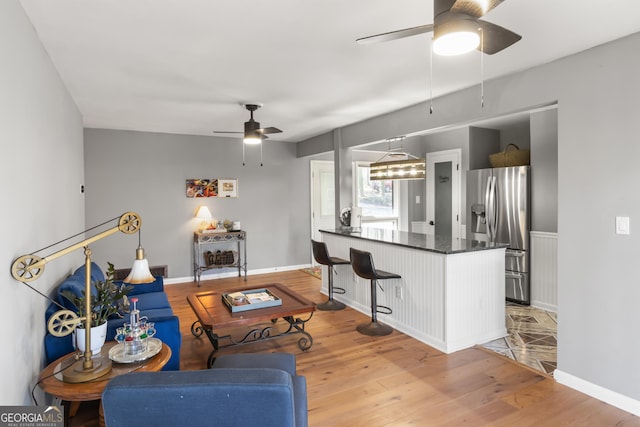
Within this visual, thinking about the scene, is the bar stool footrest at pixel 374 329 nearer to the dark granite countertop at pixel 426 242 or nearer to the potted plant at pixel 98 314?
the dark granite countertop at pixel 426 242

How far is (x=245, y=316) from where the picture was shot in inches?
119

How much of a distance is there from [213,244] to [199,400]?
208 inches

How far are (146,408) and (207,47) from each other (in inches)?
87.7

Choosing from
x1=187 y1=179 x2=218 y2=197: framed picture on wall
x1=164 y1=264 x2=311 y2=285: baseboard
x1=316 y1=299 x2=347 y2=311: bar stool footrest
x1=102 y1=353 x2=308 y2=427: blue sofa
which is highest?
x1=187 y1=179 x2=218 y2=197: framed picture on wall

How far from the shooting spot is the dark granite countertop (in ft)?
11.0

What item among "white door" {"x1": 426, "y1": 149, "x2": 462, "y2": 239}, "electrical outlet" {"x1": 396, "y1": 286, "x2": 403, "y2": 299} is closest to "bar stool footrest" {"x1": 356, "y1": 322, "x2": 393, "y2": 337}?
"electrical outlet" {"x1": 396, "y1": 286, "x2": 403, "y2": 299}

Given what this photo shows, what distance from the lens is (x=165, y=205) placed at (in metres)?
5.98

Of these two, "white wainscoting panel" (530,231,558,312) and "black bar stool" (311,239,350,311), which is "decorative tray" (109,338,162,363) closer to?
"black bar stool" (311,239,350,311)

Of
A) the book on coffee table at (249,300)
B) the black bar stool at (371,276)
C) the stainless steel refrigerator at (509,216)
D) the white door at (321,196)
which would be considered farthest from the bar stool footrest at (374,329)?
the white door at (321,196)

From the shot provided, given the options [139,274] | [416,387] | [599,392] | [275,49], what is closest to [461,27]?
[275,49]

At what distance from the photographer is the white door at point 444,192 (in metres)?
6.38

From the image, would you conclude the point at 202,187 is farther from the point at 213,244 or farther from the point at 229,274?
the point at 229,274

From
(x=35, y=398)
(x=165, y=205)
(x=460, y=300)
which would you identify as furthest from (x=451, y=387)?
(x=165, y=205)

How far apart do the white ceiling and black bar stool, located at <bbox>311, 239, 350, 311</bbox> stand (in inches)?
64.5
